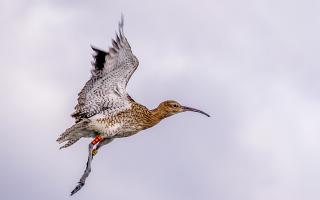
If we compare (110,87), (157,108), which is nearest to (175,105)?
(157,108)

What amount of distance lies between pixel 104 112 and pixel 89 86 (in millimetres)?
965

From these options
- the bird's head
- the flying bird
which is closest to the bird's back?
the flying bird

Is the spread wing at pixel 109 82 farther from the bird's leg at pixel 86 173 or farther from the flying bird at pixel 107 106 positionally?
the bird's leg at pixel 86 173

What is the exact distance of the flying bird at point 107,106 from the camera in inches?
1304

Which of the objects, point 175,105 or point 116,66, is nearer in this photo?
point 116,66

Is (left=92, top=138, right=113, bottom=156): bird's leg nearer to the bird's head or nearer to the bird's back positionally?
the bird's back

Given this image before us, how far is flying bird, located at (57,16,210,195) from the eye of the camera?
109ft

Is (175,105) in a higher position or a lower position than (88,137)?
higher

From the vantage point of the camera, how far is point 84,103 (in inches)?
1328

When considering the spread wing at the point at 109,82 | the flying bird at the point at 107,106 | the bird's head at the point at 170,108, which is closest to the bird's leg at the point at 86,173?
the flying bird at the point at 107,106

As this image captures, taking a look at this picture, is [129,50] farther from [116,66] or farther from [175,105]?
Result: [175,105]

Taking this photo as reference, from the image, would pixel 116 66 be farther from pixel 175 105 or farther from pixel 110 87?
pixel 175 105

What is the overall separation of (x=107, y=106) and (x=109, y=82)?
0.83 meters

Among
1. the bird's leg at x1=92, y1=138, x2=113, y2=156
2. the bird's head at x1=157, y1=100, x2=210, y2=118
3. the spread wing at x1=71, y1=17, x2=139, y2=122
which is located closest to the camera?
the spread wing at x1=71, y1=17, x2=139, y2=122
